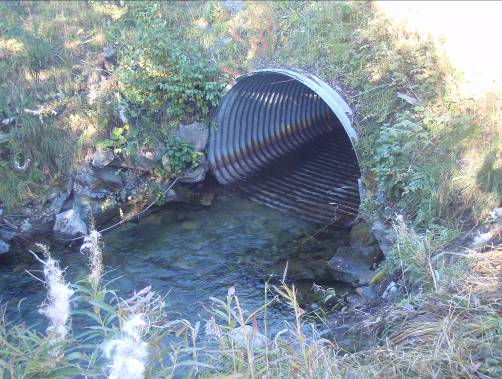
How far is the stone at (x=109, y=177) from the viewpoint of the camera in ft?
30.4

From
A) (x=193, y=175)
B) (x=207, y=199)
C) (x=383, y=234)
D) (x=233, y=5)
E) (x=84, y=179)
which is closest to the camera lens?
(x=383, y=234)

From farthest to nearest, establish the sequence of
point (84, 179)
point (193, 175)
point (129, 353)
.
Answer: point (193, 175), point (84, 179), point (129, 353)

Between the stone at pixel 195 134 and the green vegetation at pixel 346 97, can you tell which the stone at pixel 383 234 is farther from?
the stone at pixel 195 134

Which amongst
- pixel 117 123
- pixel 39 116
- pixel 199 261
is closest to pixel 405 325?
pixel 199 261

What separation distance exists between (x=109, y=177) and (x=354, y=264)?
4404 mm

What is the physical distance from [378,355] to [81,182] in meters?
6.46

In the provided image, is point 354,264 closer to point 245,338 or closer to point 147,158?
point 147,158

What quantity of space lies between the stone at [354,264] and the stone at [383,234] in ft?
0.99

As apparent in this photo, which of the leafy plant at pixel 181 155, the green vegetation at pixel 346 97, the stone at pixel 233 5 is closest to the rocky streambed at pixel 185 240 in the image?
the leafy plant at pixel 181 155

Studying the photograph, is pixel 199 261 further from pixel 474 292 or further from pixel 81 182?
pixel 474 292

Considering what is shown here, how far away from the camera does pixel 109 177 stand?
9.29m

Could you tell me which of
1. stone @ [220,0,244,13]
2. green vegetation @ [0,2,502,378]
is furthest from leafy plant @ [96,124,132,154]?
stone @ [220,0,244,13]

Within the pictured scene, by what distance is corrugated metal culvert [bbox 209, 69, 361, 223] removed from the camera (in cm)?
945

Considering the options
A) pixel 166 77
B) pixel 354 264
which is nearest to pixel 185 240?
pixel 354 264
